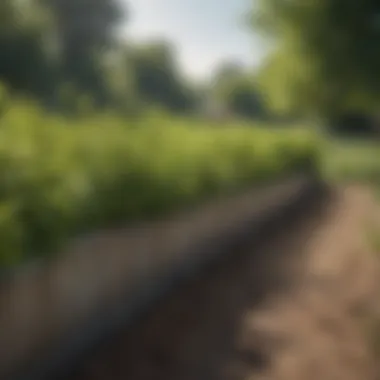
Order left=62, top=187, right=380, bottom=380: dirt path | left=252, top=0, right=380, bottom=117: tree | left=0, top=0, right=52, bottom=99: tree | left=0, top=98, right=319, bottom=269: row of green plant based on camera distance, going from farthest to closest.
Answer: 1. left=0, top=0, right=52, bottom=99: tree
2. left=252, top=0, right=380, bottom=117: tree
3. left=62, top=187, right=380, bottom=380: dirt path
4. left=0, top=98, right=319, bottom=269: row of green plant

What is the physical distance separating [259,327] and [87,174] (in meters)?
2.38

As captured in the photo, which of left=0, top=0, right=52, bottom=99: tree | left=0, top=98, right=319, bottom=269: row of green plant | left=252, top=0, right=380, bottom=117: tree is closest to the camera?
left=0, top=98, right=319, bottom=269: row of green plant

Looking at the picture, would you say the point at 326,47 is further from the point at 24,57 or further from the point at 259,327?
the point at 24,57

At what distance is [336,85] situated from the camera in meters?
9.57

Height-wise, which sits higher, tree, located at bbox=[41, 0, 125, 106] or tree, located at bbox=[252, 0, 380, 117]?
tree, located at bbox=[41, 0, 125, 106]

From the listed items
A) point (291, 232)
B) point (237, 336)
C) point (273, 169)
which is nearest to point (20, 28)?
point (273, 169)

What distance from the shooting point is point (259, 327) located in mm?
6031

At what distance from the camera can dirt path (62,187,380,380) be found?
4.88 metres

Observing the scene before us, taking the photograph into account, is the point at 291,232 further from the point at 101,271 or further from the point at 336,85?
the point at 101,271

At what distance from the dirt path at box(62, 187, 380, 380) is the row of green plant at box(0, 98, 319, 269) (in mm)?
1119

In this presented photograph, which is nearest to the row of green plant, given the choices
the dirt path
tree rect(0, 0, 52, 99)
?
the dirt path

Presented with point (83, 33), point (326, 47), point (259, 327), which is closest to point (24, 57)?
point (83, 33)

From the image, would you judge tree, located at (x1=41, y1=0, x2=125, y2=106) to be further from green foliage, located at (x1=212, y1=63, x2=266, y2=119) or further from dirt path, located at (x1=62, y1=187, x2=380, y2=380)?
dirt path, located at (x1=62, y1=187, x2=380, y2=380)

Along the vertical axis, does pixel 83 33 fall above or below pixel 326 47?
above
